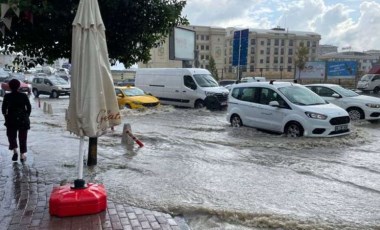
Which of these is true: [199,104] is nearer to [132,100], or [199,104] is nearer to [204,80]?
[204,80]

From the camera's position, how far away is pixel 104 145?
10719mm

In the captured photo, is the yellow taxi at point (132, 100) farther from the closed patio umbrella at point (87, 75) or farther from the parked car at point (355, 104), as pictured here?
the closed patio umbrella at point (87, 75)

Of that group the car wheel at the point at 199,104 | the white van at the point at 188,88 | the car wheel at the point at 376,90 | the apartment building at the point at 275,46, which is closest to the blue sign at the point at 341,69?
the car wheel at the point at 376,90

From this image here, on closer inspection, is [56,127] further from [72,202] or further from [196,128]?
[72,202]

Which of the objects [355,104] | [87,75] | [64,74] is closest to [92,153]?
[87,75]

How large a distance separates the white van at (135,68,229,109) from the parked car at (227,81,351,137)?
674cm

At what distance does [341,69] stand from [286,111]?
107 feet

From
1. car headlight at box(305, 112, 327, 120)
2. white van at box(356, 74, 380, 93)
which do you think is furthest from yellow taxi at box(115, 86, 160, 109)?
white van at box(356, 74, 380, 93)

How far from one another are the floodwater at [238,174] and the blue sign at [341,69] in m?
29.8

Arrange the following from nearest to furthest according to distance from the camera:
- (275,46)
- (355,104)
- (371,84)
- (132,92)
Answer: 1. (355,104)
2. (132,92)
3. (371,84)
4. (275,46)

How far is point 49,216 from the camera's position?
5023 mm

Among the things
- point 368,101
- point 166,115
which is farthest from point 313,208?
point 166,115

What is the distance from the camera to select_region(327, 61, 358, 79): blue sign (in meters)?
41.1

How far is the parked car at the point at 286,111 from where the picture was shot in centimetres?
1128
